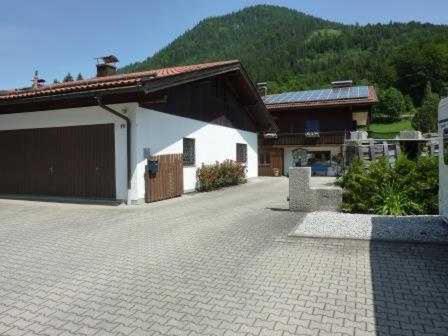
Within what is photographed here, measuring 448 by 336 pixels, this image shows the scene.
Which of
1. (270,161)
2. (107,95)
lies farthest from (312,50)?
(107,95)

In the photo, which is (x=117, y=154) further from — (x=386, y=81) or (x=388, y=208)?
(x=386, y=81)

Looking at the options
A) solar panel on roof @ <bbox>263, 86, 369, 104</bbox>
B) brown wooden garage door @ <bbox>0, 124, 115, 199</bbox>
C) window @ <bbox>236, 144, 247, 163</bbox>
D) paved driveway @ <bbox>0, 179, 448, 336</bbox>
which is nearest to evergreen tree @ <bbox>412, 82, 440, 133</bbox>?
solar panel on roof @ <bbox>263, 86, 369, 104</bbox>

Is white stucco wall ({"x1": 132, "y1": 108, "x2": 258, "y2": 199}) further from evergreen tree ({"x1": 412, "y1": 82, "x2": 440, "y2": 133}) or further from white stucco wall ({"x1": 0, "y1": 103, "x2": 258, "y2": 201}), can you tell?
evergreen tree ({"x1": 412, "y1": 82, "x2": 440, "y2": 133})

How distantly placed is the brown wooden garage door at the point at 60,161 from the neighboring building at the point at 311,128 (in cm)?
1796

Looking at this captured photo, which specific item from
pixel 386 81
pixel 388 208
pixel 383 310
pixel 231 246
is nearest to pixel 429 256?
pixel 383 310

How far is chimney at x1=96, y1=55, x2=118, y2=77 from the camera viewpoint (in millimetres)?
20500

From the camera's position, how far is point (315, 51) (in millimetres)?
95250

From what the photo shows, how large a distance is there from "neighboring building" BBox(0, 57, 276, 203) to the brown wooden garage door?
0.03 meters

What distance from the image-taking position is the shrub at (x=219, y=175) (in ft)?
54.2

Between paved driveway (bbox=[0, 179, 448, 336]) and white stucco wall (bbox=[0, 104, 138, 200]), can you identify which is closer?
paved driveway (bbox=[0, 179, 448, 336])

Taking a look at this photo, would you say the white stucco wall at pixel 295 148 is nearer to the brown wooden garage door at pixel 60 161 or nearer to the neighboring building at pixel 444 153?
the brown wooden garage door at pixel 60 161

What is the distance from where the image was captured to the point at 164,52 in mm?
94125

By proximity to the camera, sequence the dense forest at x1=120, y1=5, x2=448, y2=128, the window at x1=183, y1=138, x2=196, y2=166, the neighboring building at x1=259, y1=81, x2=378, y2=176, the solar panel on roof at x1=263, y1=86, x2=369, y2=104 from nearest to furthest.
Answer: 1. the window at x1=183, y1=138, x2=196, y2=166
2. the neighboring building at x1=259, y1=81, x2=378, y2=176
3. the solar panel on roof at x1=263, y1=86, x2=369, y2=104
4. the dense forest at x1=120, y1=5, x2=448, y2=128

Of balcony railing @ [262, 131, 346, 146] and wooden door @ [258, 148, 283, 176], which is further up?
balcony railing @ [262, 131, 346, 146]
